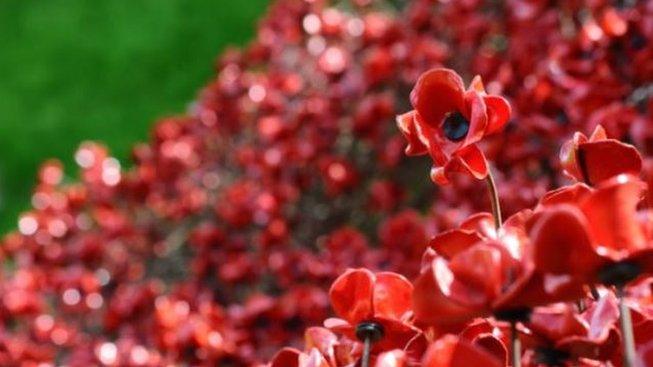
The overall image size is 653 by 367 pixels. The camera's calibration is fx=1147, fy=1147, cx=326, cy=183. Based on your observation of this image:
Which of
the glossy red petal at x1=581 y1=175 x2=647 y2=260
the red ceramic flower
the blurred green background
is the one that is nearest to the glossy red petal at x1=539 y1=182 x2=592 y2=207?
the glossy red petal at x1=581 y1=175 x2=647 y2=260

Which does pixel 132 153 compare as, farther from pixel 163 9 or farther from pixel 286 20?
pixel 163 9

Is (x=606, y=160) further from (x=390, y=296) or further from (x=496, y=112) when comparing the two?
(x=390, y=296)

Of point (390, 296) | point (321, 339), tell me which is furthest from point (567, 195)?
point (321, 339)

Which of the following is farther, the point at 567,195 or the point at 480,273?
the point at 567,195

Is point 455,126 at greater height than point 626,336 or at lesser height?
greater

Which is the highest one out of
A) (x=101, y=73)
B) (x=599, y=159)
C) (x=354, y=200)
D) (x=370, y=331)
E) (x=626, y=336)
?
(x=101, y=73)

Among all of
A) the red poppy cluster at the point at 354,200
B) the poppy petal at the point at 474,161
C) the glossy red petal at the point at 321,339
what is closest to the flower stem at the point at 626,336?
the red poppy cluster at the point at 354,200

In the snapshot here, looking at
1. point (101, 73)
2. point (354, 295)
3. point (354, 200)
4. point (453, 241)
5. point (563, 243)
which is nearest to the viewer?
point (563, 243)

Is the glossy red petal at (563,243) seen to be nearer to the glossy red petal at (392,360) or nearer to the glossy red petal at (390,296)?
the glossy red petal at (392,360)
